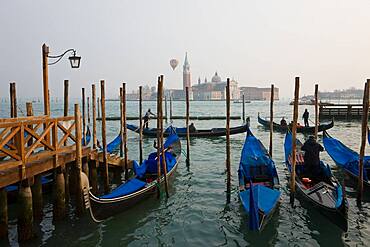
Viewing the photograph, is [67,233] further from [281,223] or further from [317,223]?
[317,223]

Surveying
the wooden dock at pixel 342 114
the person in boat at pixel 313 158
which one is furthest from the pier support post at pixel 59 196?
the wooden dock at pixel 342 114

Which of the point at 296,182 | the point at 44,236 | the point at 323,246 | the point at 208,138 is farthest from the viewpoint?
the point at 208,138

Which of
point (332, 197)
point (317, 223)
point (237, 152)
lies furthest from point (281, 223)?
point (237, 152)

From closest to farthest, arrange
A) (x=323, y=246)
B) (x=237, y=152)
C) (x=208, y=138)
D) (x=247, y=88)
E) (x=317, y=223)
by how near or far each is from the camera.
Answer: (x=323, y=246) < (x=317, y=223) < (x=237, y=152) < (x=208, y=138) < (x=247, y=88)

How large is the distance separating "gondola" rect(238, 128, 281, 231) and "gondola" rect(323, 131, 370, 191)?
2074mm

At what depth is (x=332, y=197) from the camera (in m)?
5.95

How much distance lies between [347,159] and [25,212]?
8.09m

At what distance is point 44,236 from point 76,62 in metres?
3.70

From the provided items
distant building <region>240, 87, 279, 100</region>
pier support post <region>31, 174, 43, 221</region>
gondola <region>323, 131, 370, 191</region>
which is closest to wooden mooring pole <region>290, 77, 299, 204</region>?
gondola <region>323, 131, 370, 191</region>

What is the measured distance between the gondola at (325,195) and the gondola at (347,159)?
1028 mm

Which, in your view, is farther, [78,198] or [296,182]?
[296,182]

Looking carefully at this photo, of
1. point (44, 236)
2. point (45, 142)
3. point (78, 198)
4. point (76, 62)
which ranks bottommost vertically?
point (44, 236)

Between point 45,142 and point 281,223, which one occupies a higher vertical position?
point 45,142

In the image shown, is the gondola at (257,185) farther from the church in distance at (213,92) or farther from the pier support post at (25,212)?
the church in distance at (213,92)
